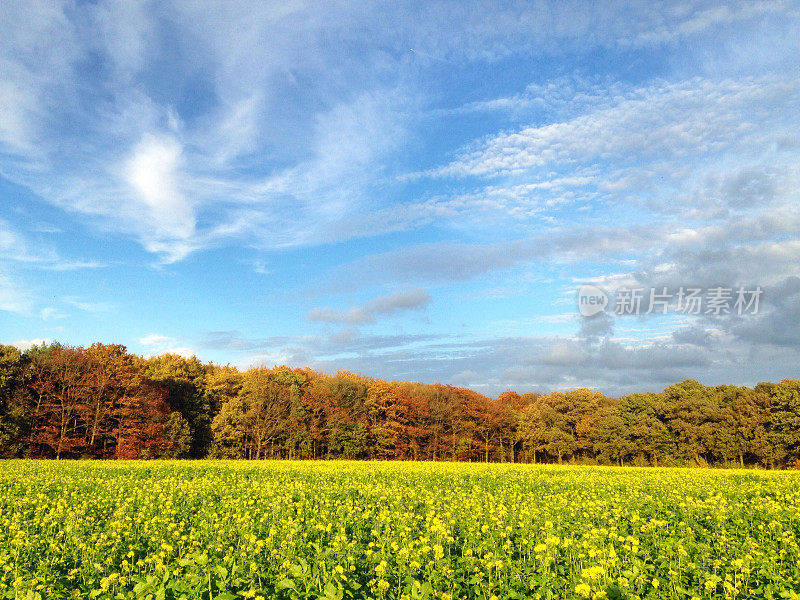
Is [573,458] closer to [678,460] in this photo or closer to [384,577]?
[678,460]

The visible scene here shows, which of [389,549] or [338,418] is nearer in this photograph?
[389,549]

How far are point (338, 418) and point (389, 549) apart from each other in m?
63.1

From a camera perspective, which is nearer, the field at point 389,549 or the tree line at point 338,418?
the field at point 389,549

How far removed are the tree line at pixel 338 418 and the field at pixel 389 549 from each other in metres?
44.1

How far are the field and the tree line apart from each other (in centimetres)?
4408

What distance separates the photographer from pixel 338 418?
70.0m

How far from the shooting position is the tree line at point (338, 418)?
5572cm

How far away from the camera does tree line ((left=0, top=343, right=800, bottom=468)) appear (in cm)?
5572

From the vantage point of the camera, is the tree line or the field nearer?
the field

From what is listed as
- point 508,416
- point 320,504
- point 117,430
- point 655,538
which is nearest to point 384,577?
point 655,538

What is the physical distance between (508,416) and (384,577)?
258 feet

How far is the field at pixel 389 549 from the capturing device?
255 inches

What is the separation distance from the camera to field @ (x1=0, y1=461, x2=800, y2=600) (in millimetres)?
6480

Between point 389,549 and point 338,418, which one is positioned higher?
point 338,418
